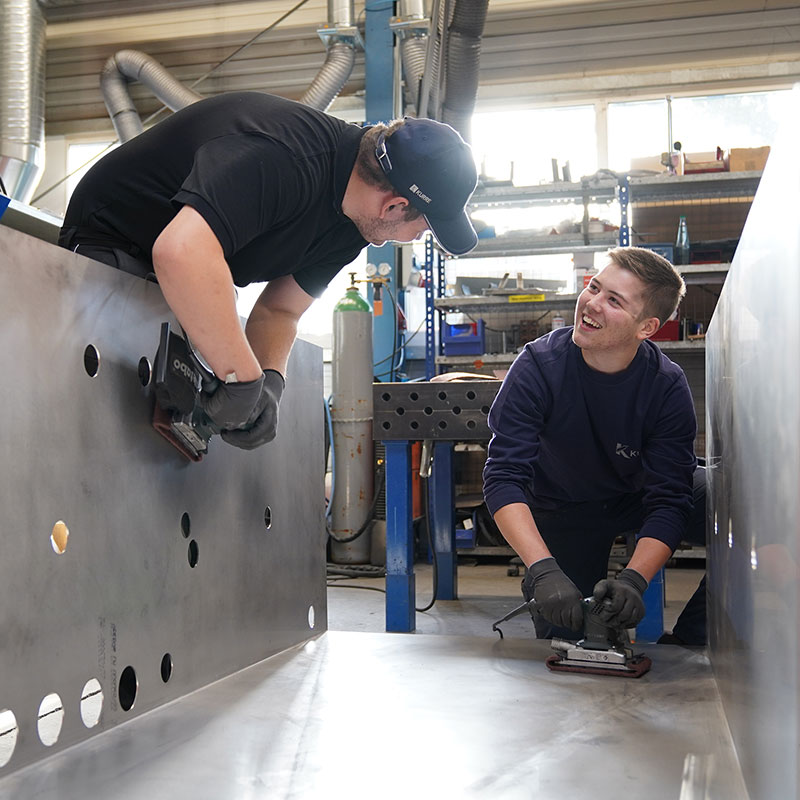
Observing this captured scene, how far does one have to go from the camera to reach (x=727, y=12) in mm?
4781

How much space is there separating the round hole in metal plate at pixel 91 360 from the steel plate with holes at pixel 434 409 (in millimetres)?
1349

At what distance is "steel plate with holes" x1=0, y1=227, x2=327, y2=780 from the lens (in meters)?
0.84

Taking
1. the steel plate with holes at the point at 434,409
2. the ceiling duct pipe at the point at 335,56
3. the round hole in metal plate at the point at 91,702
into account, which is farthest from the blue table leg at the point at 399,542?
the ceiling duct pipe at the point at 335,56

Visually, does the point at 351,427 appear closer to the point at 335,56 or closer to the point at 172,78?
the point at 335,56

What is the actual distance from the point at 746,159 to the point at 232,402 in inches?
143

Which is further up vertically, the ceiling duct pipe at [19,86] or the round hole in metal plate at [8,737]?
the ceiling duct pipe at [19,86]

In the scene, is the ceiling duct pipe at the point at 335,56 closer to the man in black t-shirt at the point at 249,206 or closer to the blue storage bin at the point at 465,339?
the blue storage bin at the point at 465,339

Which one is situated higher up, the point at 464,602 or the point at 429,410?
the point at 429,410

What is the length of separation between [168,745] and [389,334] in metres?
3.98

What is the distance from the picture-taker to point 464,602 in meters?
3.14

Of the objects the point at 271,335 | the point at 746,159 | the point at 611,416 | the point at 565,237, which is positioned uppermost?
the point at 746,159

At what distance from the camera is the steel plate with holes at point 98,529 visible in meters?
0.84

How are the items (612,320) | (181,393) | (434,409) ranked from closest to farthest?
(181,393), (612,320), (434,409)

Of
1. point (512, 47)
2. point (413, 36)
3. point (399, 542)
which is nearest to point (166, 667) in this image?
point (399, 542)
